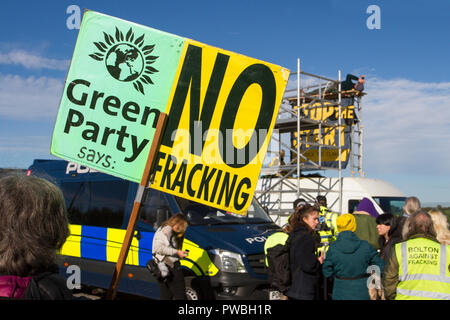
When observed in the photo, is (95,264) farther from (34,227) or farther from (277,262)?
(34,227)

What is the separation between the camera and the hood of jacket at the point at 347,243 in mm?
4504

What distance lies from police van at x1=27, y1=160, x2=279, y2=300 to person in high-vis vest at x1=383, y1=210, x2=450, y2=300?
275 centimetres

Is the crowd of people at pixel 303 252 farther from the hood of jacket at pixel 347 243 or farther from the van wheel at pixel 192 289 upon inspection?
the van wheel at pixel 192 289

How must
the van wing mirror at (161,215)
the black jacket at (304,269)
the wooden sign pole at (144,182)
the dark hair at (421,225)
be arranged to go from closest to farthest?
1. the wooden sign pole at (144,182)
2. the dark hair at (421,225)
3. the black jacket at (304,269)
4. the van wing mirror at (161,215)

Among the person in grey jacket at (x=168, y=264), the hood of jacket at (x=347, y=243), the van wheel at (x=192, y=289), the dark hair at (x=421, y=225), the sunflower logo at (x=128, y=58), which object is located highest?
the sunflower logo at (x=128, y=58)

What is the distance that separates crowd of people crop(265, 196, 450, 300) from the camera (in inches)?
132

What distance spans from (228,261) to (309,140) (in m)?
12.0

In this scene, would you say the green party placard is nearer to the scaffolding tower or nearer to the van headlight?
the van headlight

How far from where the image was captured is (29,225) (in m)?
1.55

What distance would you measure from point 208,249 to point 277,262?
1371 mm

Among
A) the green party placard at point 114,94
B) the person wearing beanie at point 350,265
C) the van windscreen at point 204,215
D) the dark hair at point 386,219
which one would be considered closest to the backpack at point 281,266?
the person wearing beanie at point 350,265

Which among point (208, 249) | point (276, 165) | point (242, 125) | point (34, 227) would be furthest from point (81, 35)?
point (276, 165)

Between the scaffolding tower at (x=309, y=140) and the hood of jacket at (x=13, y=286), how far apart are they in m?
13.0

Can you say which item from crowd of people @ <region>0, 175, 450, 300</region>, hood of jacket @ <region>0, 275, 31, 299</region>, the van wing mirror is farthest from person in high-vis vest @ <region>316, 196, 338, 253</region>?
hood of jacket @ <region>0, 275, 31, 299</region>
